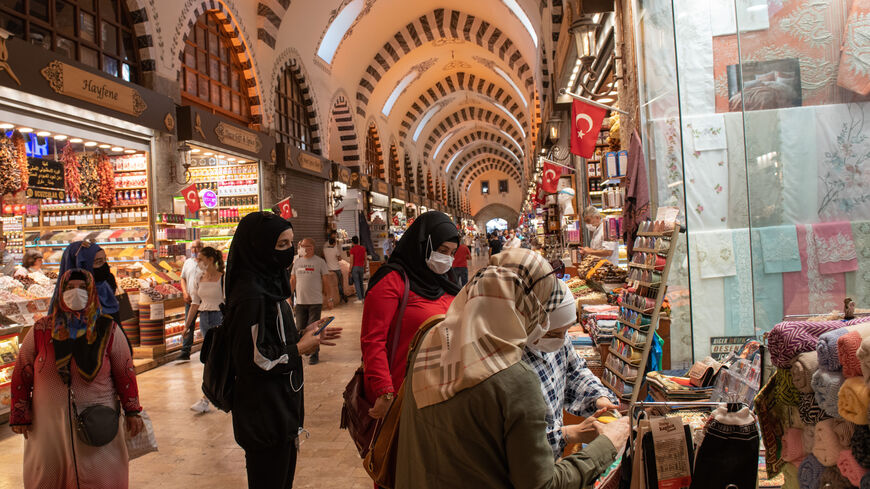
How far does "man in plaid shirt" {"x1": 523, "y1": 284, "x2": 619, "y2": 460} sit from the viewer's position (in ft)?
4.49

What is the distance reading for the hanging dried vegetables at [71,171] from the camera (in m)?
6.20

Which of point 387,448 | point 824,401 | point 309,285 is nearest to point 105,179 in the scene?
point 309,285

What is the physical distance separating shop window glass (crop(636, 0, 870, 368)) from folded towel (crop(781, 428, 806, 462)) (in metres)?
1.28

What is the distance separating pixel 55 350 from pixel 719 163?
10.7ft

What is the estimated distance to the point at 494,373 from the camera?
1.04 m

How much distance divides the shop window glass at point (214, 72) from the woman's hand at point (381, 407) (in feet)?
24.6

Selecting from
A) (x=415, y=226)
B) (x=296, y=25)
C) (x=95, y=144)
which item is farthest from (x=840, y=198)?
(x=296, y=25)

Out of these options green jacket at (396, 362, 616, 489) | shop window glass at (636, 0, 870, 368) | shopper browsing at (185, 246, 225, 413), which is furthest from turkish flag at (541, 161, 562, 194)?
green jacket at (396, 362, 616, 489)

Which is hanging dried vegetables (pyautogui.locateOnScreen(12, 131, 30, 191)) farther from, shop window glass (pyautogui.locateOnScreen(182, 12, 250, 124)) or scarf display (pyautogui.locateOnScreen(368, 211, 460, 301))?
scarf display (pyautogui.locateOnScreen(368, 211, 460, 301))

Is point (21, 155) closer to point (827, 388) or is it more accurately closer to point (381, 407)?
point (381, 407)

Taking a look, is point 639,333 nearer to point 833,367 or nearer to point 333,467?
point 833,367

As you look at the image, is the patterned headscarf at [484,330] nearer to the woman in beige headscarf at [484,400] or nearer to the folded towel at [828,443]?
the woman in beige headscarf at [484,400]

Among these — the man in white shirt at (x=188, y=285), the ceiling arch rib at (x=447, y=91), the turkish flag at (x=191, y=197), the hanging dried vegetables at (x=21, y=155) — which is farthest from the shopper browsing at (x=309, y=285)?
Result: the ceiling arch rib at (x=447, y=91)

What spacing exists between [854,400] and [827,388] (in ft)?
0.30
